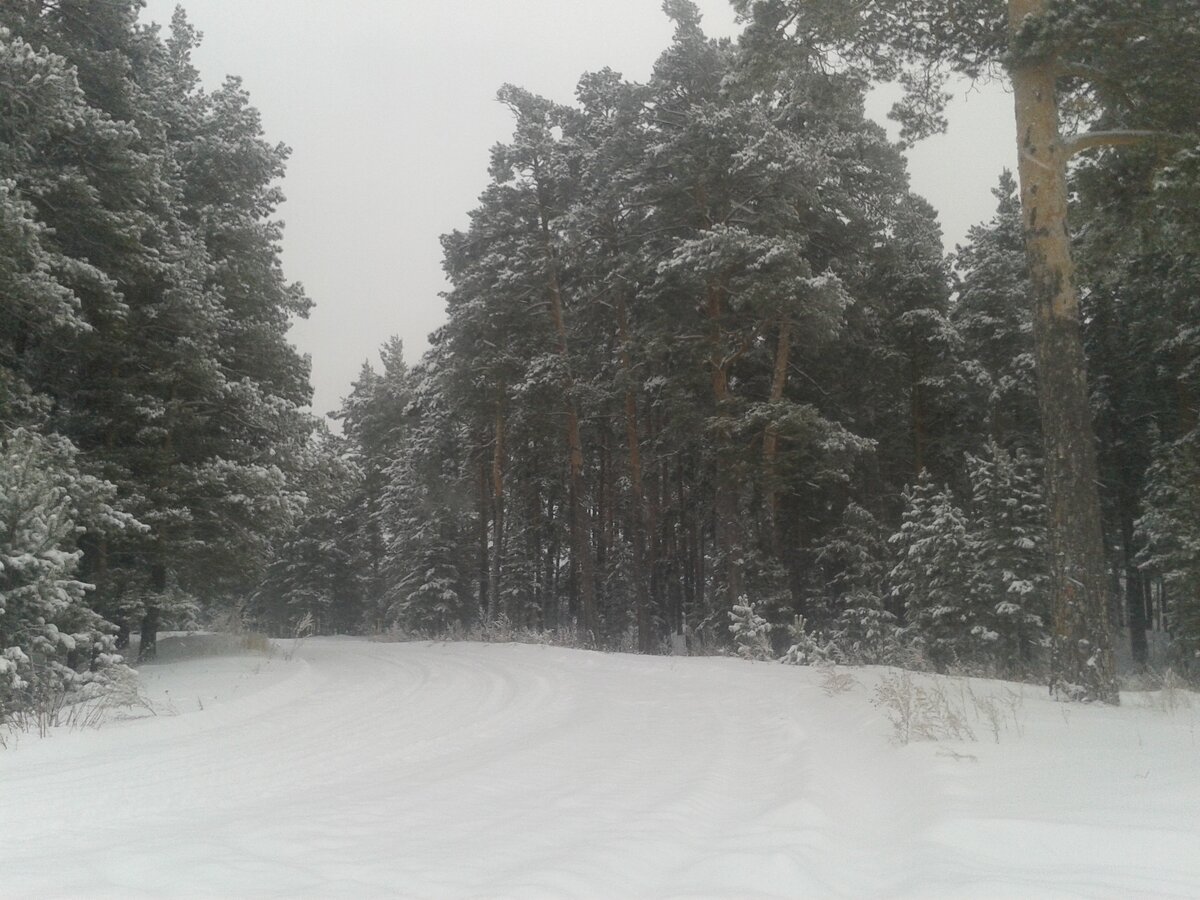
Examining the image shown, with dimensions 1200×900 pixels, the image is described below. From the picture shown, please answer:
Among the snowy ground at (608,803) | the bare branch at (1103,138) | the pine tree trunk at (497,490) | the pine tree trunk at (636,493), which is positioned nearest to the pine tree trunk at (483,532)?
the pine tree trunk at (497,490)

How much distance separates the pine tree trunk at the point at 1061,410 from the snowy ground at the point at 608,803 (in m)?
0.58

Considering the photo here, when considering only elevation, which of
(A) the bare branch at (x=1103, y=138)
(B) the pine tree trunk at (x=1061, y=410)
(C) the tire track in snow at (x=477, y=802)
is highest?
(A) the bare branch at (x=1103, y=138)

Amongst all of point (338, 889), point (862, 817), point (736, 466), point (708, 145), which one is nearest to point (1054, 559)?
point (862, 817)

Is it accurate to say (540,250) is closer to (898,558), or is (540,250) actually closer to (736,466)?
(736,466)

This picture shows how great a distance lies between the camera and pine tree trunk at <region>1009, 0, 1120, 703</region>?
788 centimetres

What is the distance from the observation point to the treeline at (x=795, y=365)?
17.4m

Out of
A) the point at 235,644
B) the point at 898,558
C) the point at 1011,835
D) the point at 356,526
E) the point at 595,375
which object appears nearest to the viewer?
the point at 1011,835

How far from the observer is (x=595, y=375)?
1037 inches

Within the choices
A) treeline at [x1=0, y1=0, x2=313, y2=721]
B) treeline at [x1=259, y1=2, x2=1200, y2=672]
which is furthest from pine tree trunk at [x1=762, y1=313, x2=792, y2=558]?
treeline at [x1=0, y1=0, x2=313, y2=721]

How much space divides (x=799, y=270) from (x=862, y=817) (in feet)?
48.3

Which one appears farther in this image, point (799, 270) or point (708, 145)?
point (708, 145)

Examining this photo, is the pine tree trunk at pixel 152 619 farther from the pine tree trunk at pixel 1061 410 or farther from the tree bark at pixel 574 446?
the pine tree trunk at pixel 1061 410

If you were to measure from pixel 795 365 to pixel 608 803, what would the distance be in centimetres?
1814

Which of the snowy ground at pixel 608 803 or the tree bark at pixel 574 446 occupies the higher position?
the tree bark at pixel 574 446
